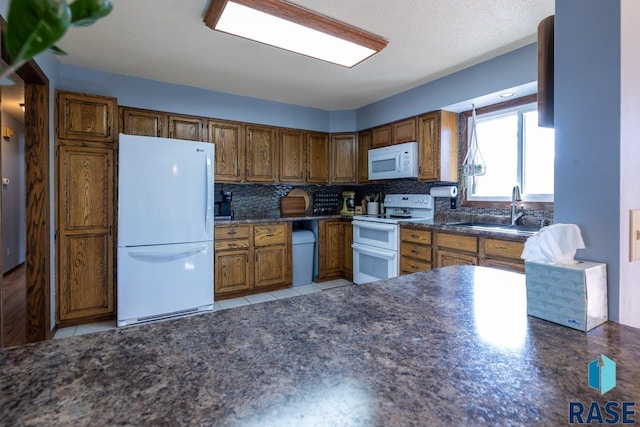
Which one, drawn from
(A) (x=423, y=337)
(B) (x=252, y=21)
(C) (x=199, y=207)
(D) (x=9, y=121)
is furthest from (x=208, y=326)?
(D) (x=9, y=121)

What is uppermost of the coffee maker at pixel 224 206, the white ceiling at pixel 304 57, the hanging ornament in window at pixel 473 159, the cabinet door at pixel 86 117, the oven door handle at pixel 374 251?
the white ceiling at pixel 304 57

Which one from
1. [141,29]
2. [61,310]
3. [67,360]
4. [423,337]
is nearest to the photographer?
[67,360]

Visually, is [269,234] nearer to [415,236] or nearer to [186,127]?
[186,127]

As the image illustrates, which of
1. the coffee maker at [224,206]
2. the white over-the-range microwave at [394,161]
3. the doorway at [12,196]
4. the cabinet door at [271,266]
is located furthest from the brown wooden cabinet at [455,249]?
the doorway at [12,196]

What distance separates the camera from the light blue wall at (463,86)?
245 centimetres

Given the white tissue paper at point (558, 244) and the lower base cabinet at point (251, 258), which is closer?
the white tissue paper at point (558, 244)

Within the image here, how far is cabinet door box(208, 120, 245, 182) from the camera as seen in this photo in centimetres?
351

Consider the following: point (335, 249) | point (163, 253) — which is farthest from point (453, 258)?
point (163, 253)

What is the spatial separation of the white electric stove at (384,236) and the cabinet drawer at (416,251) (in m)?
0.06

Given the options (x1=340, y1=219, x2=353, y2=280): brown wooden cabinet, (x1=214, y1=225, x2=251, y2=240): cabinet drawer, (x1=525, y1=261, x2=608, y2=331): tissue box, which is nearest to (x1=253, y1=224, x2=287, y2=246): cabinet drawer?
(x1=214, y1=225, x2=251, y2=240): cabinet drawer

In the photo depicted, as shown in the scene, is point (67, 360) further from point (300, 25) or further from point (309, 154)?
point (309, 154)

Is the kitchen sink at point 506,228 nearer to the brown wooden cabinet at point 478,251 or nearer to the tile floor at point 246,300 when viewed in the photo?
the brown wooden cabinet at point 478,251

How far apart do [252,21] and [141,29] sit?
36.0 inches

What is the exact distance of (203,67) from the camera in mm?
2881
